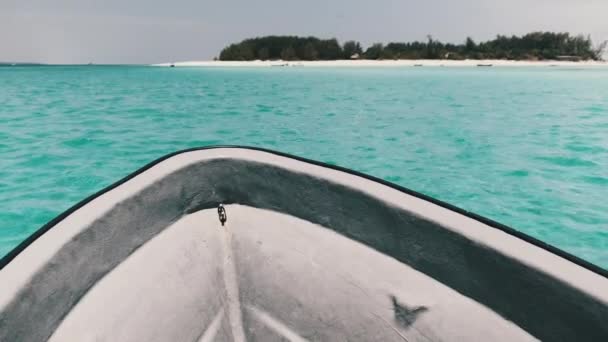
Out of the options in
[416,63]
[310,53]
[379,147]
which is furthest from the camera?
[310,53]

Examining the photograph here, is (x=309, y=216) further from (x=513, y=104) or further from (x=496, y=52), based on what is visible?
(x=496, y=52)

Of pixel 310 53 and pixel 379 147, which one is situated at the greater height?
pixel 310 53

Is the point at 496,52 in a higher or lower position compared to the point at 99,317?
higher

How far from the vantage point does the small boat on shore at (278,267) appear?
1.07m

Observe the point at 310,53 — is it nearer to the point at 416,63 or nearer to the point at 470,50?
the point at 416,63

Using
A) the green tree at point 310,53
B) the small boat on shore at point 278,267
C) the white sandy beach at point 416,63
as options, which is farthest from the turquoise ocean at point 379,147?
the green tree at point 310,53

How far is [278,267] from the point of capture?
5.70ft

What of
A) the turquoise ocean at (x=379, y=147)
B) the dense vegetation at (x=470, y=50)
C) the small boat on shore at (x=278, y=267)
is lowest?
the turquoise ocean at (x=379, y=147)

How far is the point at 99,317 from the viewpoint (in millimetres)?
1251

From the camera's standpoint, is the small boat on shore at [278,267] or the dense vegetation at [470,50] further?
the dense vegetation at [470,50]

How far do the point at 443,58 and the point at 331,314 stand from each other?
77951 millimetres

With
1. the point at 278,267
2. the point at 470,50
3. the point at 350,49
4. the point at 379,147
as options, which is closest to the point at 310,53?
the point at 350,49

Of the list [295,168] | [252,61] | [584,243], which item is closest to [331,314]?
[295,168]

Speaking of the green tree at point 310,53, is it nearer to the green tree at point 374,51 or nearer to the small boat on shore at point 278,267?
the green tree at point 374,51
